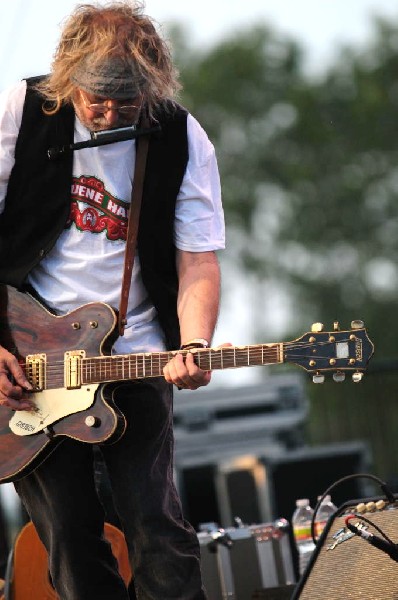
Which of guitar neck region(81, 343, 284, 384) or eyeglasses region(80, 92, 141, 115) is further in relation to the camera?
eyeglasses region(80, 92, 141, 115)

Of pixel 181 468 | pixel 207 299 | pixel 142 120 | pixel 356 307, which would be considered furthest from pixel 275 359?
pixel 356 307

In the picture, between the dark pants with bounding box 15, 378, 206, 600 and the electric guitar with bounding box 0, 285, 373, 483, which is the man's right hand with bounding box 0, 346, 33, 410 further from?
the dark pants with bounding box 15, 378, 206, 600

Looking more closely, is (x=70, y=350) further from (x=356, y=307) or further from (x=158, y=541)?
(x=356, y=307)

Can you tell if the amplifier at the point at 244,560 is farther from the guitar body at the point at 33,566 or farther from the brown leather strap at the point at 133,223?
the brown leather strap at the point at 133,223

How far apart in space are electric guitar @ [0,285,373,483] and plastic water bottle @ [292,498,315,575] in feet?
5.09

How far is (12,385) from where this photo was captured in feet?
14.8

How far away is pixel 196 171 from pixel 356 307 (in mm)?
23282

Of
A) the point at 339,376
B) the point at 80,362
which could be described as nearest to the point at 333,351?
the point at 339,376

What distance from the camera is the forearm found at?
14.8 feet

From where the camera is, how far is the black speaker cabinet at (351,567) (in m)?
4.29

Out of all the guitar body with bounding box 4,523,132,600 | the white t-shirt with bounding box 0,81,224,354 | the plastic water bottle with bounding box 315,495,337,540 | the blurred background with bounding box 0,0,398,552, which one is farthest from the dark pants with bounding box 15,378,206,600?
the blurred background with bounding box 0,0,398,552

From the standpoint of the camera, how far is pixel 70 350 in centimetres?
451

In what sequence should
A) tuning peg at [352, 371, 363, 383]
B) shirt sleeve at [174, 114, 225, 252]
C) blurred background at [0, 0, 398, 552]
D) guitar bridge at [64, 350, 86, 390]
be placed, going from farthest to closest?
blurred background at [0, 0, 398, 552], shirt sleeve at [174, 114, 225, 252], guitar bridge at [64, 350, 86, 390], tuning peg at [352, 371, 363, 383]

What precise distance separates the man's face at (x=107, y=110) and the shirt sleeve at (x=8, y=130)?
24cm
